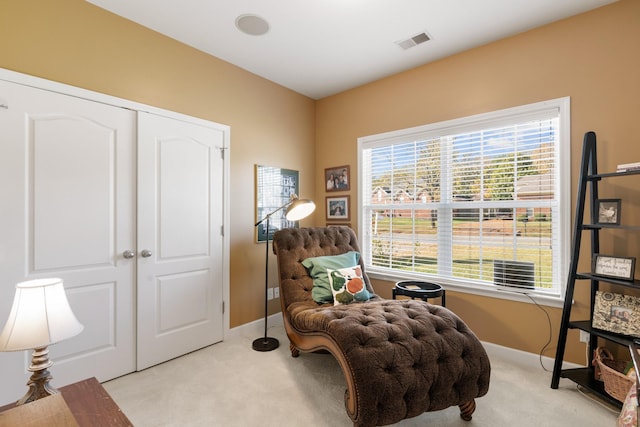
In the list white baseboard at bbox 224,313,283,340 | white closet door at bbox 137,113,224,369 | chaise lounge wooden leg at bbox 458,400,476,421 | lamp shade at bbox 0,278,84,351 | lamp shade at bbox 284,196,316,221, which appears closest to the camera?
lamp shade at bbox 0,278,84,351

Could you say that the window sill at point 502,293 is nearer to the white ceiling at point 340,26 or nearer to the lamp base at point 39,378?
the white ceiling at point 340,26

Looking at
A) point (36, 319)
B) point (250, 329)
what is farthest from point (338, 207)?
point (36, 319)

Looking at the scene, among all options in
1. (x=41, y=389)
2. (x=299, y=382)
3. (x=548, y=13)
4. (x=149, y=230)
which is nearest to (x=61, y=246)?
(x=149, y=230)

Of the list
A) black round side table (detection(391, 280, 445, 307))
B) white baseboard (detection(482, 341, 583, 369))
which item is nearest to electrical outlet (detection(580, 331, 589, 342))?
white baseboard (detection(482, 341, 583, 369))

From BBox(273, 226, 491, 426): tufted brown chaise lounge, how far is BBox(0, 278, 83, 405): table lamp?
→ 4.26 ft

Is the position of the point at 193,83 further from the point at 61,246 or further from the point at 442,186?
the point at 442,186

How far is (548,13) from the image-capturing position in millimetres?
2221

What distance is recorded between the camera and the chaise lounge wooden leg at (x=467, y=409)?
1736 millimetres

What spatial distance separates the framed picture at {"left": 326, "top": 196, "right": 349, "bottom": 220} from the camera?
11.8ft

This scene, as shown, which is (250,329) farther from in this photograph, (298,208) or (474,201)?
(474,201)

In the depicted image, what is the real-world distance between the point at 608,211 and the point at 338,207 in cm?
239

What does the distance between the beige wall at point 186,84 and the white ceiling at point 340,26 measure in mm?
165

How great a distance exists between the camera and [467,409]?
1.74m

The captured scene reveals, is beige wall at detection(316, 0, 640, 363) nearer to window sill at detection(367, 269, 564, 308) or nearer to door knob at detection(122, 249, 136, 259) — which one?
window sill at detection(367, 269, 564, 308)
